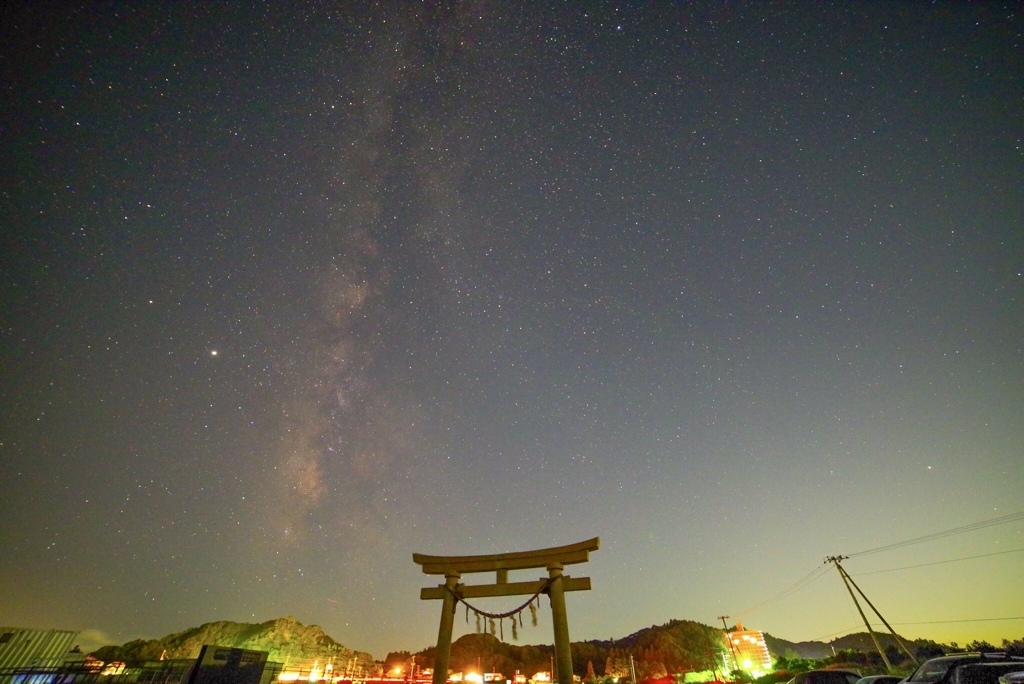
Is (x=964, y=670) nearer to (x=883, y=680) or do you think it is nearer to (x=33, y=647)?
(x=883, y=680)

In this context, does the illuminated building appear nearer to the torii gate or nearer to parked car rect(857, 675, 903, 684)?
parked car rect(857, 675, 903, 684)

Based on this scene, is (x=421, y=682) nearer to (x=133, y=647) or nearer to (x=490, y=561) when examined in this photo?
(x=490, y=561)

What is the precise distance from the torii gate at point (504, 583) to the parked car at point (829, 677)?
7.31m

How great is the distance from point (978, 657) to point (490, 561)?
11.2 meters

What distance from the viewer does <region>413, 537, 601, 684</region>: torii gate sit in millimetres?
11977

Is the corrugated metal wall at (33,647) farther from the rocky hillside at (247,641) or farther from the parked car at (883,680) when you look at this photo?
the rocky hillside at (247,641)

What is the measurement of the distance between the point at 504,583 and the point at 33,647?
3311 cm

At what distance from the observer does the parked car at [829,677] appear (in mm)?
12500

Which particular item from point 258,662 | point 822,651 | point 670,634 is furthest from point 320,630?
point 822,651

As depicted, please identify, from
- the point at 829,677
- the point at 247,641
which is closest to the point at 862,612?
the point at 829,677

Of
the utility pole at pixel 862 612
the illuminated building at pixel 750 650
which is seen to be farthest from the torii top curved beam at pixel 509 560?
the illuminated building at pixel 750 650

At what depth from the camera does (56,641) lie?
2655 cm

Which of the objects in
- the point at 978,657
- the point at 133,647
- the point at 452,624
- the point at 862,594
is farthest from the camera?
the point at 133,647

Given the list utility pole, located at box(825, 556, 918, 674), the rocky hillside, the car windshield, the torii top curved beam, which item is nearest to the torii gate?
the torii top curved beam
